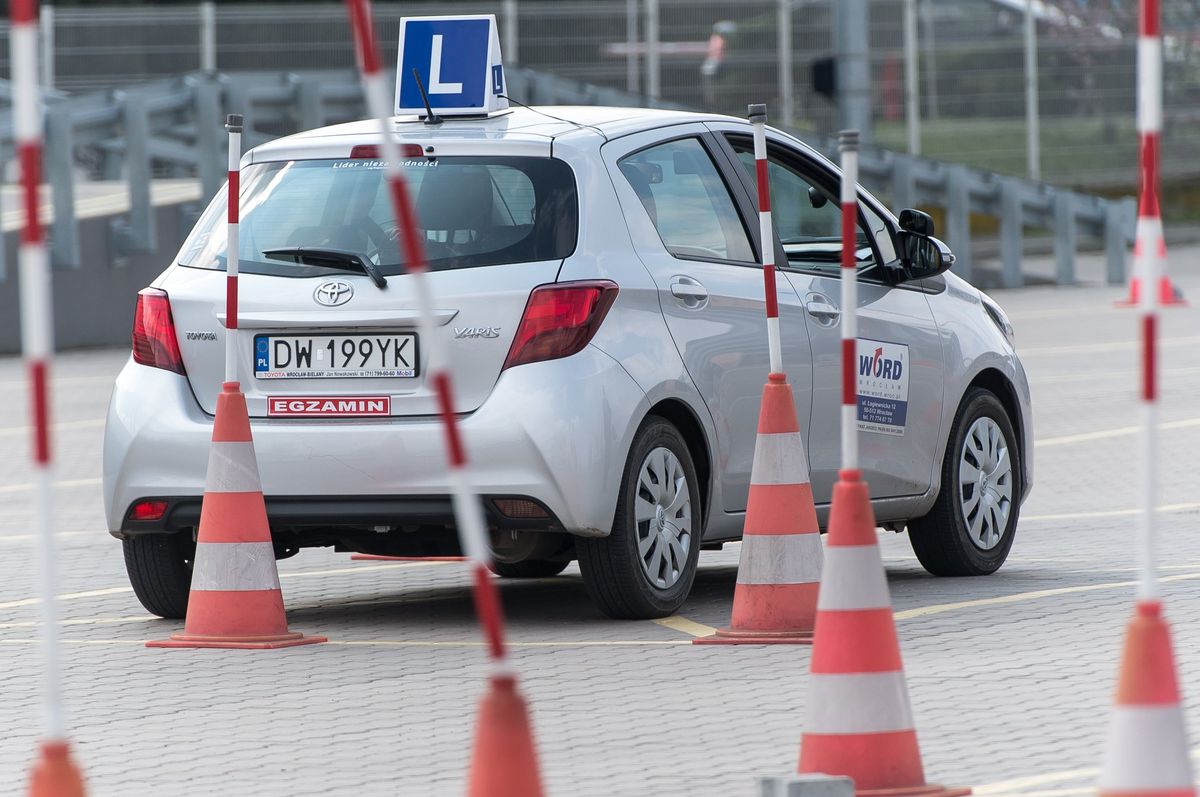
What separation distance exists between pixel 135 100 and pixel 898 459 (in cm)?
1730

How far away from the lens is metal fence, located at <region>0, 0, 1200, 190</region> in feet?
98.2

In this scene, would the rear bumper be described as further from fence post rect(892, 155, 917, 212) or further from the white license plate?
fence post rect(892, 155, 917, 212)

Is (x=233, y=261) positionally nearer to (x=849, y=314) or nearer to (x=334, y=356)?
(x=334, y=356)

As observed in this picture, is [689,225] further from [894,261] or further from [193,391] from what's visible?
[193,391]

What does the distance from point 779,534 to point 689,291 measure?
106 centimetres

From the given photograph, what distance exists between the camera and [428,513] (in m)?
7.39

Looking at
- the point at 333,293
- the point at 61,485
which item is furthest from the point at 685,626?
the point at 61,485

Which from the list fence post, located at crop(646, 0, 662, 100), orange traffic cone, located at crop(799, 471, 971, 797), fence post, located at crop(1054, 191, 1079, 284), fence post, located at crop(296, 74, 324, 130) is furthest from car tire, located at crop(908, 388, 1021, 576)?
fence post, located at crop(646, 0, 662, 100)

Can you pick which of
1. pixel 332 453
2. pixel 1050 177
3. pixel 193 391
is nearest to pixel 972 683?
pixel 332 453

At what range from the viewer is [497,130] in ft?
26.3

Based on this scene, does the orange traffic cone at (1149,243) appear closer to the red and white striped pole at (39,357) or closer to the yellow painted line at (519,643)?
the red and white striped pole at (39,357)

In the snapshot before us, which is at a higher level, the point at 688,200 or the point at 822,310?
A: the point at 688,200

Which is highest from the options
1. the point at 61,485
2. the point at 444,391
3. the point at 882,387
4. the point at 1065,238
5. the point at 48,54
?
the point at 48,54

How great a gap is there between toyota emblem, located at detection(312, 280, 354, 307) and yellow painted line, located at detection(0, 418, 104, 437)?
8.53 meters
